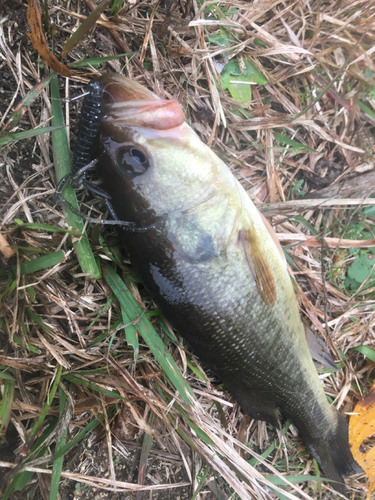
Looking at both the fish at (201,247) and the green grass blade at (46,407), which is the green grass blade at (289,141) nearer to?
the fish at (201,247)

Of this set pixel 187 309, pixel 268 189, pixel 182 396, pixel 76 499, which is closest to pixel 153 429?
pixel 182 396

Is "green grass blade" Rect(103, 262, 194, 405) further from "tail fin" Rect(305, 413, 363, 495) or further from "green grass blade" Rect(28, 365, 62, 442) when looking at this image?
"tail fin" Rect(305, 413, 363, 495)

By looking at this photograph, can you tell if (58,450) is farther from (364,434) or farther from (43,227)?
(364,434)

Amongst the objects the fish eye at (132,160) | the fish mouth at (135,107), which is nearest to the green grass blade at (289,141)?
the fish mouth at (135,107)

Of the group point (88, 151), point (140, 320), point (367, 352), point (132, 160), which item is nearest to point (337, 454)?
point (367, 352)

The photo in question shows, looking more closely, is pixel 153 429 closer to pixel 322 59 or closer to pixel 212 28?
pixel 212 28

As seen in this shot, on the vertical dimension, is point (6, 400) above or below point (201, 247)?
below
